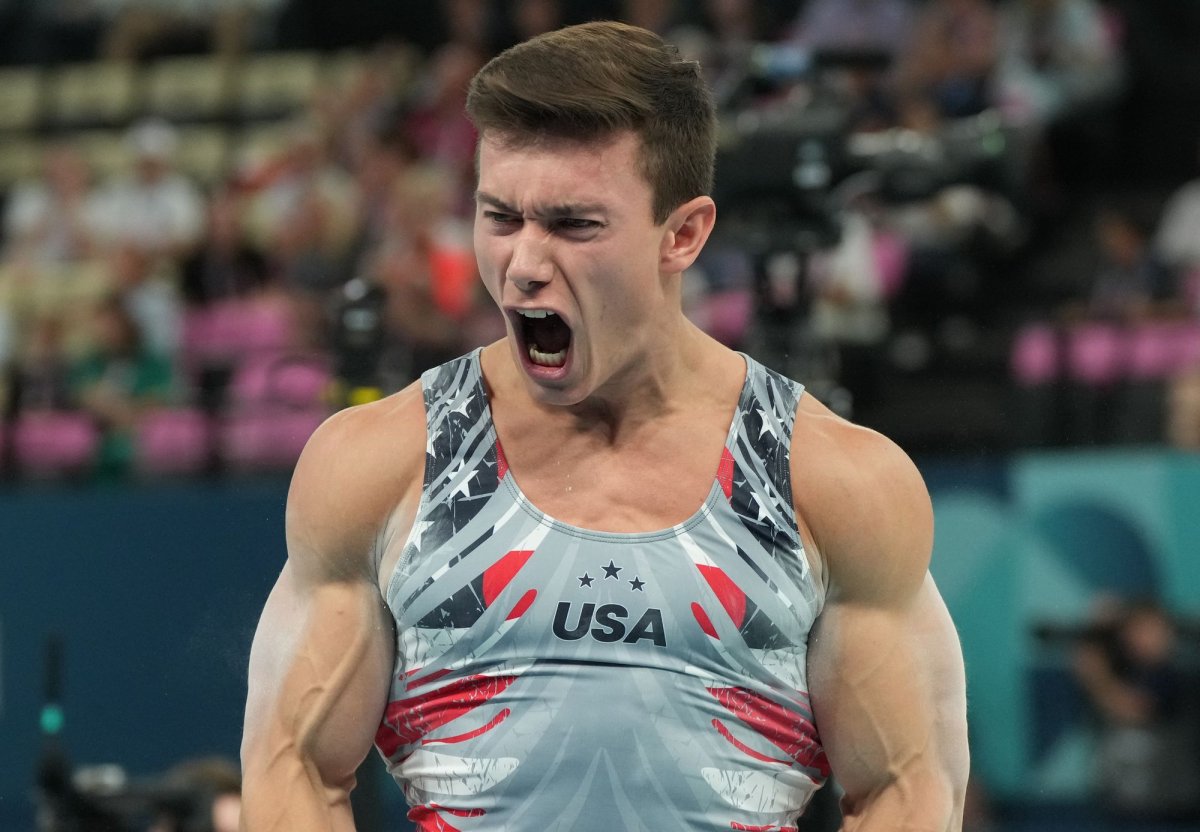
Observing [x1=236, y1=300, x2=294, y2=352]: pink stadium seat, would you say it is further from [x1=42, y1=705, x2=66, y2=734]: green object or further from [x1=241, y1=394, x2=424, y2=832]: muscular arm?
[x1=241, y1=394, x2=424, y2=832]: muscular arm

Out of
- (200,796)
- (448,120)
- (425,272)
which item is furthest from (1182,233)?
(200,796)

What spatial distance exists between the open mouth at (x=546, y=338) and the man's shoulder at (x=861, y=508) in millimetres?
386

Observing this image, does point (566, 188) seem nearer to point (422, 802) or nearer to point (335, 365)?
point (422, 802)

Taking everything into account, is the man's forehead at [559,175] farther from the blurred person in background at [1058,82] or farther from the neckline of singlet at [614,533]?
the blurred person in background at [1058,82]

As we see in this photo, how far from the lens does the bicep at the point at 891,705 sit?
2830 mm

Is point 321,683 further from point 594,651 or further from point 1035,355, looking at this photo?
point 1035,355

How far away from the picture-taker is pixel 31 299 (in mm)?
9750

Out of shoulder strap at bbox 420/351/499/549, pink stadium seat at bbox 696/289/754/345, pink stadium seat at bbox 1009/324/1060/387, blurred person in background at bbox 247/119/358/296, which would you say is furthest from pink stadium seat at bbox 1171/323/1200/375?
shoulder strap at bbox 420/351/499/549

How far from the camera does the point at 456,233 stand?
8281 mm

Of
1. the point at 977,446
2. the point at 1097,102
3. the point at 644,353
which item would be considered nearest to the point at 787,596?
the point at 644,353

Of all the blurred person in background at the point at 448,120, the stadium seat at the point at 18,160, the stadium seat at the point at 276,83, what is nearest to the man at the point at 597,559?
the blurred person in background at the point at 448,120

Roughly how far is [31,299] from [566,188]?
303 inches

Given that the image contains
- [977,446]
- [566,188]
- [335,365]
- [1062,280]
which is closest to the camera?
[566,188]

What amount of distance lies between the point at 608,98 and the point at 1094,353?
5.28 meters
